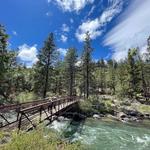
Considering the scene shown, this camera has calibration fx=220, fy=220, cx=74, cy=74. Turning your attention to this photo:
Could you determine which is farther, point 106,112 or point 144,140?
point 106,112

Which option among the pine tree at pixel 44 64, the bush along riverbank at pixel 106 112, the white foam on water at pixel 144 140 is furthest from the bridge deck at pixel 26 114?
the pine tree at pixel 44 64

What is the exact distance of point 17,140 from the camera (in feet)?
20.2

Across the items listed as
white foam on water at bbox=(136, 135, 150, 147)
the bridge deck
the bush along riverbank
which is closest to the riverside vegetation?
the bush along riverbank

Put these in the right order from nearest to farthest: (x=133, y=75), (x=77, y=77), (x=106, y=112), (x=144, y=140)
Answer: (x=144, y=140), (x=106, y=112), (x=133, y=75), (x=77, y=77)

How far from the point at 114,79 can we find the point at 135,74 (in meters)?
21.4

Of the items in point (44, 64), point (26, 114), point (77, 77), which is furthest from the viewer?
point (77, 77)

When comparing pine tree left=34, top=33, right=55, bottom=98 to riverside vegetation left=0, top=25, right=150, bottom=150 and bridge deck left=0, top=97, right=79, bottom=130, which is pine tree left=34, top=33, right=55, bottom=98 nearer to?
riverside vegetation left=0, top=25, right=150, bottom=150

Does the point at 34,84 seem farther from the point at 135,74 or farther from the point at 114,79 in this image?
the point at 114,79

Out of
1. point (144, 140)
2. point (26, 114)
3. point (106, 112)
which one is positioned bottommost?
point (144, 140)

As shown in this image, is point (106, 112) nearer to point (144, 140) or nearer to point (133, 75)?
point (144, 140)

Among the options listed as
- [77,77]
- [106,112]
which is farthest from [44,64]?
[77,77]

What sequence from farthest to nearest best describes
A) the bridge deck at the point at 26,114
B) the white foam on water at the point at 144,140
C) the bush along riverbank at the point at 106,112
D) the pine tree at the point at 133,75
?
the pine tree at the point at 133,75 < the bush along riverbank at the point at 106,112 < the white foam on water at the point at 144,140 < the bridge deck at the point at 26,114

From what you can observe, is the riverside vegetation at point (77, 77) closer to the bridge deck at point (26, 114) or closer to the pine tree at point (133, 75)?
the pine tree at point (133, 75)

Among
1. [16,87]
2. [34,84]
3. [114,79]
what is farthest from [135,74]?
[16,87]
